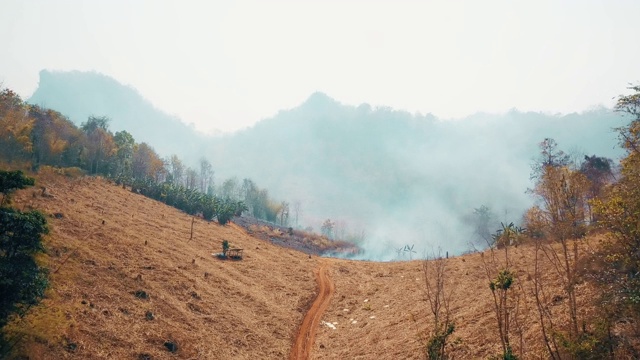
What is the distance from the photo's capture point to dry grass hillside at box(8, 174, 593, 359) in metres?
22.2

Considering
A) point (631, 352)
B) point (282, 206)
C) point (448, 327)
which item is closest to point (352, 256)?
point (282, 206)

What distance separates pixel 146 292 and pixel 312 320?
53.5ft

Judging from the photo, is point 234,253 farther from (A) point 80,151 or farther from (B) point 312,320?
(A) point 80,151

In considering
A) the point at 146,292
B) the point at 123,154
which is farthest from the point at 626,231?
the point at 123,154

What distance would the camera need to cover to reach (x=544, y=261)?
105 feet

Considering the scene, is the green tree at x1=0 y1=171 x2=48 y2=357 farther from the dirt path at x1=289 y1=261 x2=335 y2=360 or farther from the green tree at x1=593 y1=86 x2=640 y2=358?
the green tree at x1=593 y1=86 x2=640 y2=358

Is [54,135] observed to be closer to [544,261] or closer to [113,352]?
[113,352]

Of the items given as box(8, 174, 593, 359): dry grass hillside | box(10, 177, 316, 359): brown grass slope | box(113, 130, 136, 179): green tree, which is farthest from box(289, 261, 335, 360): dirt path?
box(113, 130, 136, 179): green tree

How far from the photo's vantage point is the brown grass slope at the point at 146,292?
2277cm

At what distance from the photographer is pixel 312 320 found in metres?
36.8

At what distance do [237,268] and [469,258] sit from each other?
32.0m

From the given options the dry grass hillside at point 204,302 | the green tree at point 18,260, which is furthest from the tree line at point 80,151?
the green tree at point 18,260

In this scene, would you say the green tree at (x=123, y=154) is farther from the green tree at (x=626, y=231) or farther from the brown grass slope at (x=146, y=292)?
the green tree at (x=626, y=231)

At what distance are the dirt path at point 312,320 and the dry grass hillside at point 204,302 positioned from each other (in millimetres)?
764
